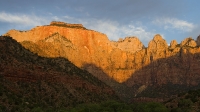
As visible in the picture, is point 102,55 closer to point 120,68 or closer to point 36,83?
point 120,68

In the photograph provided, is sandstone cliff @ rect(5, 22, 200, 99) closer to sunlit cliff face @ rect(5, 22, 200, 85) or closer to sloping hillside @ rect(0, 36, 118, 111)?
sunlit cliff face @ rect(5, 22, 200, 85)

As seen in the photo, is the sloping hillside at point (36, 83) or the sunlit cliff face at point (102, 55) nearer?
the sloping hillside at point (36, 83)

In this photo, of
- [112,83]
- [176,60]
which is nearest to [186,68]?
[176,60]

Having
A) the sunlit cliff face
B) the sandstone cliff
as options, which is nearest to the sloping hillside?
the sandstone cliff

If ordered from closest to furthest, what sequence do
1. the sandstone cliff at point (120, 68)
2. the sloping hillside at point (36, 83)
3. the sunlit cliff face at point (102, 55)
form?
the sloping hillside at point (36, 83) → the sandstone cliff at point (120, 68) → the sunlit cliff face at point (102, 55)

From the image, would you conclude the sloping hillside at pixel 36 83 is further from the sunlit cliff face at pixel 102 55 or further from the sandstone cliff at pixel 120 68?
the sunlit cliff face at pixel 102 55

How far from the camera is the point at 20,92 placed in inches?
2203

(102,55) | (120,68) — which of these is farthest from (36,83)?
(120,68)

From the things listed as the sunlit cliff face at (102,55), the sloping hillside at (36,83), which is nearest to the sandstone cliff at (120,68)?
the sunlit cliff face at (102,55)

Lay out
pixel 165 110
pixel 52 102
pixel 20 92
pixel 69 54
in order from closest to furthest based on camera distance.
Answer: pixel 165 110, pixel 20 92, pixel 52 102, pixel 69 54

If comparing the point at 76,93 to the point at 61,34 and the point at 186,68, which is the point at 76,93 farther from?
the point at 186,68

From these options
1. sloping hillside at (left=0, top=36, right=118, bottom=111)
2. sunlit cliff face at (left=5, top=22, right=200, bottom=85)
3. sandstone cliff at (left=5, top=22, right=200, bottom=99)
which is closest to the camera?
sloping hillside at (left=0, top=36, right=118, bottom=111)

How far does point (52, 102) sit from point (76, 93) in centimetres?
1407

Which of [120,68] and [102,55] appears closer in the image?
[102,55]
